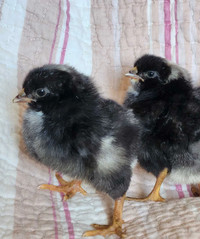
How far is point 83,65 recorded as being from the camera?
5.42 feet

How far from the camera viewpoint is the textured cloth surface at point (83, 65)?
1091 mm

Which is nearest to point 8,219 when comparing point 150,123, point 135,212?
point 135,212

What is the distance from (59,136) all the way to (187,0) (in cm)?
122

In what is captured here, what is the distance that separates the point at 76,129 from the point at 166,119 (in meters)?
0.42

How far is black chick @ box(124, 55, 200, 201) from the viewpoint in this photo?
1.17 metres

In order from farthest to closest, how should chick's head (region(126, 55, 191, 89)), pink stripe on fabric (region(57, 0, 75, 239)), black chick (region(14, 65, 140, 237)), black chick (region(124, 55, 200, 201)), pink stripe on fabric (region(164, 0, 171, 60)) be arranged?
pink stripe on fabric (region(164, 0, 171, 60)) < chick's head (region(126, 55, 191, 89)) < black chick (region(124, 55, 200, 201)) < pink stripe on fabric (region(57, 0, 75, 239)) < black chick (region(14, 65, 140, 237))

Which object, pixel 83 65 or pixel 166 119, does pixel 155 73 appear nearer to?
pixel 166 119

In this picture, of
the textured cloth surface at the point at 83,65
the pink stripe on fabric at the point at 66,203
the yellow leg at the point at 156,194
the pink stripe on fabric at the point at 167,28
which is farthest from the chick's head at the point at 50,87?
the pink stripe on fabric at the point at 167,28

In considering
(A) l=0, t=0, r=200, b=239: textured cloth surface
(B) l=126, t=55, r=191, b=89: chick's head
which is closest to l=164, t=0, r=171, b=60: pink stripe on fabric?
(A) l=0, t=0, r=200, b=239: textured cloth surface

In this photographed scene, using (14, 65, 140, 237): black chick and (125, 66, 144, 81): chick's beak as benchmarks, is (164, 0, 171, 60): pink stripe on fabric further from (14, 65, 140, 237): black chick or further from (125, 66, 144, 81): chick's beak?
(14, 65, 140, 237): black chick

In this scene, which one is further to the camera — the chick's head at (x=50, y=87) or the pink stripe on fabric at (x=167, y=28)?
the pink stripe on fabric at (x=167, y=28)

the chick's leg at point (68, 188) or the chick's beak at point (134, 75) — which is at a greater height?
the chick's beak at point (134, 75)

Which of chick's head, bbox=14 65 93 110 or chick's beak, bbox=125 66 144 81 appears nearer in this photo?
chick's head, bbox=14 65 93 110

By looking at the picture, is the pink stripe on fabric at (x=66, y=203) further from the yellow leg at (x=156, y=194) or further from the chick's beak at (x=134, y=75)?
the chick's beak at (x=134, y=75)
